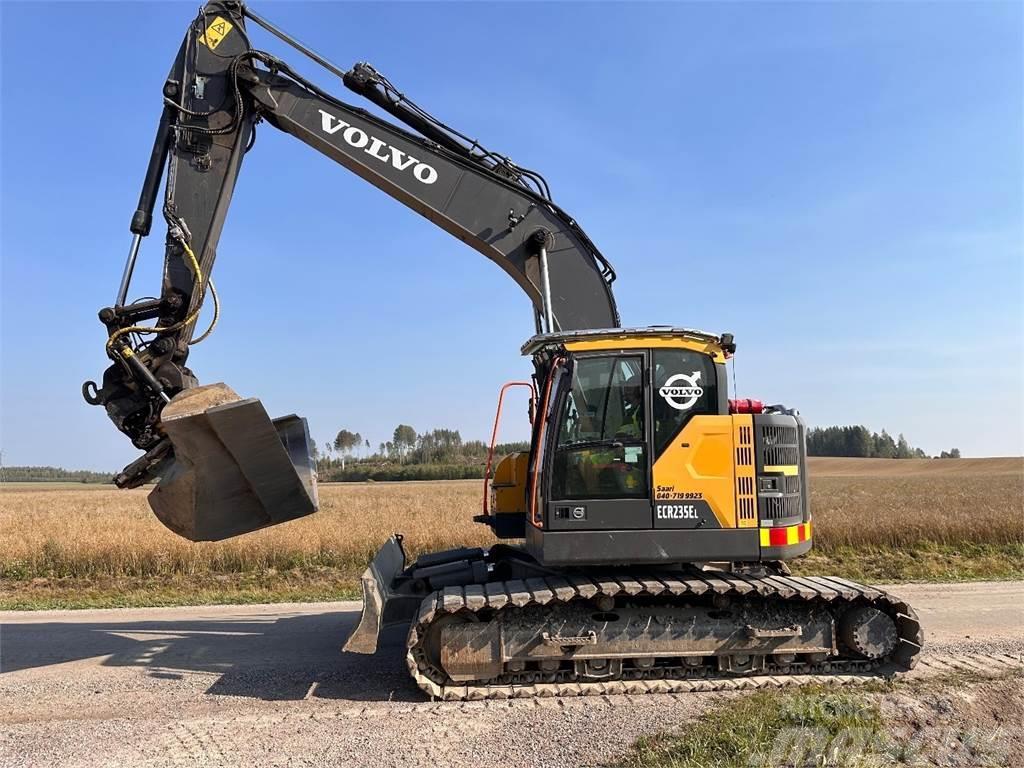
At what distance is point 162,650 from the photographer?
331 inches

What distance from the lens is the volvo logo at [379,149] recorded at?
26.7 ft

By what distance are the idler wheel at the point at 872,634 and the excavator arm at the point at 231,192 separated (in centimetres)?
355

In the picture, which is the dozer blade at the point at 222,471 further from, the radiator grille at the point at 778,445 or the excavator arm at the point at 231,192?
the radiator grille at the point at 778,445

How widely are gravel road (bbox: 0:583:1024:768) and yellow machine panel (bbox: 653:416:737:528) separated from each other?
1594mm

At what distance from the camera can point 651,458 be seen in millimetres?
6703

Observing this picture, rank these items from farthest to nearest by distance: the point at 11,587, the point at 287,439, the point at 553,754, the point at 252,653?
1. the point at 11,587
2. the point at 252,653
3. the point at 287,439
4. the point at 553,754

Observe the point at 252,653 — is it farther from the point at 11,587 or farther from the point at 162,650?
the point at 11,587

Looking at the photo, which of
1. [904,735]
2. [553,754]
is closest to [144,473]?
[553,754]

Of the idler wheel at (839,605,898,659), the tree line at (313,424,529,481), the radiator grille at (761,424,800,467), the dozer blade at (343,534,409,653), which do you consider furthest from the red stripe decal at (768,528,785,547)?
the tree line at (313,424,529,481)

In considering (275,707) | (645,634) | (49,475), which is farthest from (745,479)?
(49,475)

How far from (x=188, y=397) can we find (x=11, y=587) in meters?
9.37

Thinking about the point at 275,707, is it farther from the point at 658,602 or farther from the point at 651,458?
the point at 651,458

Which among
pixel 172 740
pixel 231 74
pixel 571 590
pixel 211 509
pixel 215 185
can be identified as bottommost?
pixel 172 740

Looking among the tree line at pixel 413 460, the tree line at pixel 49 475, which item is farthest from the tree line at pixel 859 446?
the tree line at pixel 49 475
